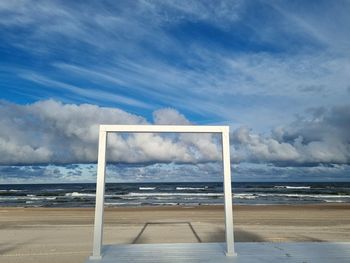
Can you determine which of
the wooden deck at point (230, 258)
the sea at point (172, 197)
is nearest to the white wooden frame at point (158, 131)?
the wooden deck at point (230, 258)

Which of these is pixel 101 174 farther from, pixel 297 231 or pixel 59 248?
pixel 297 231

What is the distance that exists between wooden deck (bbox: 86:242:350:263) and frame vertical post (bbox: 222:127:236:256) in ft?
0.59

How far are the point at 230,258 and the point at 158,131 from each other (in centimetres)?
201

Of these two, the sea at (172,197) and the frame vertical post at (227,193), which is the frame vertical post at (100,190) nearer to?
the frame vertical post at (227,193)

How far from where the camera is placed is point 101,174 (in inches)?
199

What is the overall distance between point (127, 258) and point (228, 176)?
5.99ft

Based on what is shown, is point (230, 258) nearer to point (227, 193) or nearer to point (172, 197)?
point (227, 193)

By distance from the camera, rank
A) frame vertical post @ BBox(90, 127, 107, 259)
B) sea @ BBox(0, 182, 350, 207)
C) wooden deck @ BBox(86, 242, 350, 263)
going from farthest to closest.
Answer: sea @ BBox(0, 182, 350, 207)
frame vertical post @ BBox(90, 127, 107, 259)
wooden deck @ BBox(86, 242, 350, 263)

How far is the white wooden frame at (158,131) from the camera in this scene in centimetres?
502

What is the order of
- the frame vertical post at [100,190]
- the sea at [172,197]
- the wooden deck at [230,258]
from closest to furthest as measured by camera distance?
1. the wooden deck at [230,258]
2. the frame vertical post at [100,190]
3. the sea at [172,197]

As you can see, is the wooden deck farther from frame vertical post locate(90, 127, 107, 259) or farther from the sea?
the sea

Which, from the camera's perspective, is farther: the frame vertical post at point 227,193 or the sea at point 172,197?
the sea at point 172,197

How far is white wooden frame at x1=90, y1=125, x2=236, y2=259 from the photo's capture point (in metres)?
5.02

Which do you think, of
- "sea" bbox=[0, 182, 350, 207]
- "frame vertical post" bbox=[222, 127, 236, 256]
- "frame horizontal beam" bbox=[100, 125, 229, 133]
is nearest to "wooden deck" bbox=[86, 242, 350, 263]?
"frame vertical post" bbox=[222, 127, 236, 256]
